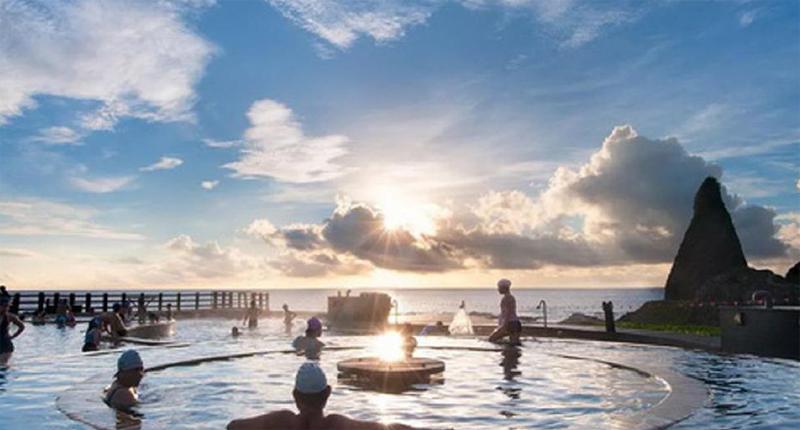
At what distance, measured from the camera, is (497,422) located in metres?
8.88

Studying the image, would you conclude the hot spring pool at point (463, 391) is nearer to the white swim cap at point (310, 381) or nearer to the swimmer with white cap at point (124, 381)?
the swimmer with white cap at point (124, 381)

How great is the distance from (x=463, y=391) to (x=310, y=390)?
233 inches

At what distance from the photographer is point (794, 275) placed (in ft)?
244

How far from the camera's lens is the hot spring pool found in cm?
884

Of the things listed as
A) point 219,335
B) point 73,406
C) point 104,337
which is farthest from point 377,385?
point 219,335

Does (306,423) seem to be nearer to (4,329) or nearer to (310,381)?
(310,381)

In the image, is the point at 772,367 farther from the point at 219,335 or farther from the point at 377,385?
the point at 219,335

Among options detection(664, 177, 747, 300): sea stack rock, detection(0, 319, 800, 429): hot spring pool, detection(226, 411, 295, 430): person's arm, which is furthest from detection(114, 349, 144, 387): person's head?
detection(664, 177, 747, 300): sea stack rock

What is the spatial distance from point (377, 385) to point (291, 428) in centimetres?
597

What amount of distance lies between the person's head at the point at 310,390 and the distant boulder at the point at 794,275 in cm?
7296

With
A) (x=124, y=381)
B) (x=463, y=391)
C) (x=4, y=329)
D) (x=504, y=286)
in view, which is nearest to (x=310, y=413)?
(x=124, y=381)

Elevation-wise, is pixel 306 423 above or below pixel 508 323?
below

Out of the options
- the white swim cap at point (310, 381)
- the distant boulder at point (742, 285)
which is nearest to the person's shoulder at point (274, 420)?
the white swim cap at point (310, 381)

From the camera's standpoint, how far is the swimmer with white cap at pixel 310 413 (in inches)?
239
